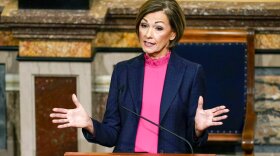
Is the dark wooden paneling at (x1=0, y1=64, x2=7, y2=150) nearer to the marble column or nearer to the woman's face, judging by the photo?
the marble column

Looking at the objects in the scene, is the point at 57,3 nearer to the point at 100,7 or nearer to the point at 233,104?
the point at 100,7

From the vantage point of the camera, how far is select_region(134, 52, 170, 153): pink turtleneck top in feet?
9.66

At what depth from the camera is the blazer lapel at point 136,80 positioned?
297 centimetres

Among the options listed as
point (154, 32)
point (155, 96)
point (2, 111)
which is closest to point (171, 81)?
point (155, 96)

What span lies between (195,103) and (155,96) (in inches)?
6.5

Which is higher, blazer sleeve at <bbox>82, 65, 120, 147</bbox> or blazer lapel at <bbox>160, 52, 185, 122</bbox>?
blazer lapel at <bbox>160, 52, 185, 122</bbox>

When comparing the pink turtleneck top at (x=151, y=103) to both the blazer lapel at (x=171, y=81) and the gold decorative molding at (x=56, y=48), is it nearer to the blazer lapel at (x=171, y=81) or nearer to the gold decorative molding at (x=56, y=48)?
the blazer lapel at (x=171, y=81)

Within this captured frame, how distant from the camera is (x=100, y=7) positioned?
15.7 ft

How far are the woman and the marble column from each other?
1648 millimetres

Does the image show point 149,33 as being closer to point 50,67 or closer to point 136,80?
point 136,80

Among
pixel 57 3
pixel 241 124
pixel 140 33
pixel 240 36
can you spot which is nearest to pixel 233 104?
pixel 241 124

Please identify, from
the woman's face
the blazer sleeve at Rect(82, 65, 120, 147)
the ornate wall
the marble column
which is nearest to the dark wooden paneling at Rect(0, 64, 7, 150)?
the ornate wall

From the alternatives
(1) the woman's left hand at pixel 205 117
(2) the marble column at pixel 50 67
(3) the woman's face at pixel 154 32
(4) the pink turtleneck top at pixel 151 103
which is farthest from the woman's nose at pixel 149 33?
(2) the marble column at pixel 50 67

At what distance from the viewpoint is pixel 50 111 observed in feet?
15.6
